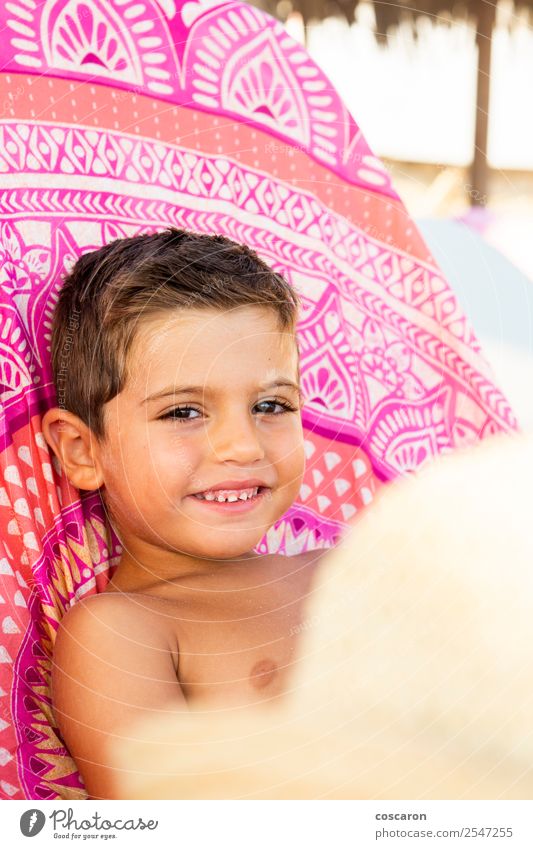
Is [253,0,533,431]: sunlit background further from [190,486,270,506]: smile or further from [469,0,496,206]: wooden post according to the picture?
[190,486,270,506]: smile

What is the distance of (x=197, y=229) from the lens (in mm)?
816

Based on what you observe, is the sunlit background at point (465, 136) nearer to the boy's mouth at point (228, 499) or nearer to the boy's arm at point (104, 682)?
the boy's mouth at point (228, 499)

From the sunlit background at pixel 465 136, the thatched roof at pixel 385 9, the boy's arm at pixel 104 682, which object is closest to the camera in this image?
the boy's arm at pixel 104 682

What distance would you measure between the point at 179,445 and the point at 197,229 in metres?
0.24

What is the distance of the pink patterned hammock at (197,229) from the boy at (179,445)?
0.09 feet

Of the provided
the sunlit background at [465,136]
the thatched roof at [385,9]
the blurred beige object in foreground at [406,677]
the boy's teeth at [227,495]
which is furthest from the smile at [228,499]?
the thatched roof at [385,9]

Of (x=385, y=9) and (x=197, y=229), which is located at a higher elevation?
(x=385, y=9)

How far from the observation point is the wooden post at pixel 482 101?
1.04 m

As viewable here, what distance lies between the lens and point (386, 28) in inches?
57.4

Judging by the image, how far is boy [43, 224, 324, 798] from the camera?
65 centimetres

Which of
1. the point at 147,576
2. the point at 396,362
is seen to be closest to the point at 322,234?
the point at 396,362

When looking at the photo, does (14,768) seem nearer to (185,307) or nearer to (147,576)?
(147,576)

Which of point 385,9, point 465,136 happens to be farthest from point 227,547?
point 385,9

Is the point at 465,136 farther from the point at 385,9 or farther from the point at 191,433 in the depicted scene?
the point at 191,433
